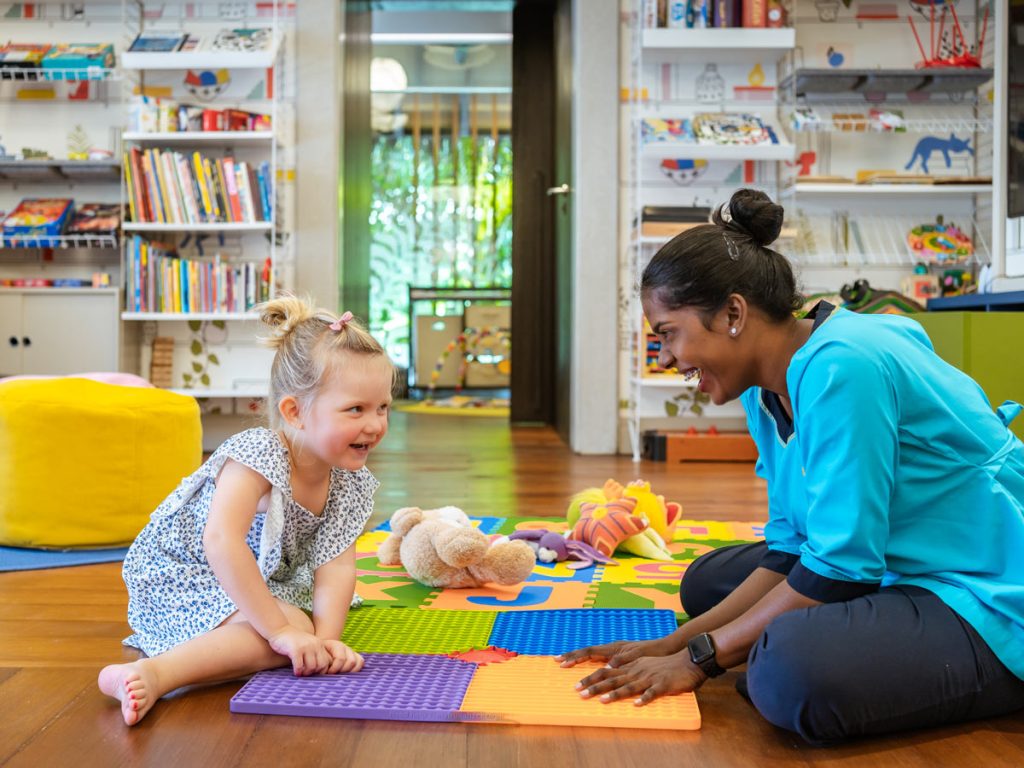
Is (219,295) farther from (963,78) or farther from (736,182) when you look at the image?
(963,78)

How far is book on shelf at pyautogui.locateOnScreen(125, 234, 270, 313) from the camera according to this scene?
3945 mm

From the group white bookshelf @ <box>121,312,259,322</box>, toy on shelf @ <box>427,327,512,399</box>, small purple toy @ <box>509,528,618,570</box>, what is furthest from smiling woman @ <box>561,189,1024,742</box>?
toy on shelf @ <box>427,327,512,399</box>

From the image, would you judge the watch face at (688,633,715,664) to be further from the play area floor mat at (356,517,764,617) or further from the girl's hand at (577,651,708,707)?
the play area floor mat at (356,517,764,617)

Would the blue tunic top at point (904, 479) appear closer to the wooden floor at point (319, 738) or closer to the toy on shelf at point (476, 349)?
the wooden floor at point (319, 738)

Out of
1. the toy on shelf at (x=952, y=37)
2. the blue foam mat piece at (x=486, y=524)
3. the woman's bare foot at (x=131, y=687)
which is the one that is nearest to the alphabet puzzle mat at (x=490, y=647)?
the woman's bare foot at (x=131, y=687)

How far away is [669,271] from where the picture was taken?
1.25m

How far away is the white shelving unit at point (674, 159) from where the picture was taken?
3.97 m

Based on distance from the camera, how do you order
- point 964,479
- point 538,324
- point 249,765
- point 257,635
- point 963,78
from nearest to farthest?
point 249,765
point 964,479
point 257,635
point 963,78
point 538,324

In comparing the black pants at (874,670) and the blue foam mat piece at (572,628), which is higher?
the black pants at (874,670)

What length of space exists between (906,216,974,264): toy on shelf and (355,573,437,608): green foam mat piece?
2.75m

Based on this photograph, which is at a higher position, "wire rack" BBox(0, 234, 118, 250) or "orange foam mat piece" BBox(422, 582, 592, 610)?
→ "wire rack" BBox(0, 234, 118, 250)

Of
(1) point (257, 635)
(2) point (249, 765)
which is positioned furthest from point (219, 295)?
(2) point (249, 765)

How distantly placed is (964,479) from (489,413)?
5.16m

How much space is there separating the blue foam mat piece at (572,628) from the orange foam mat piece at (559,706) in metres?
0.13
